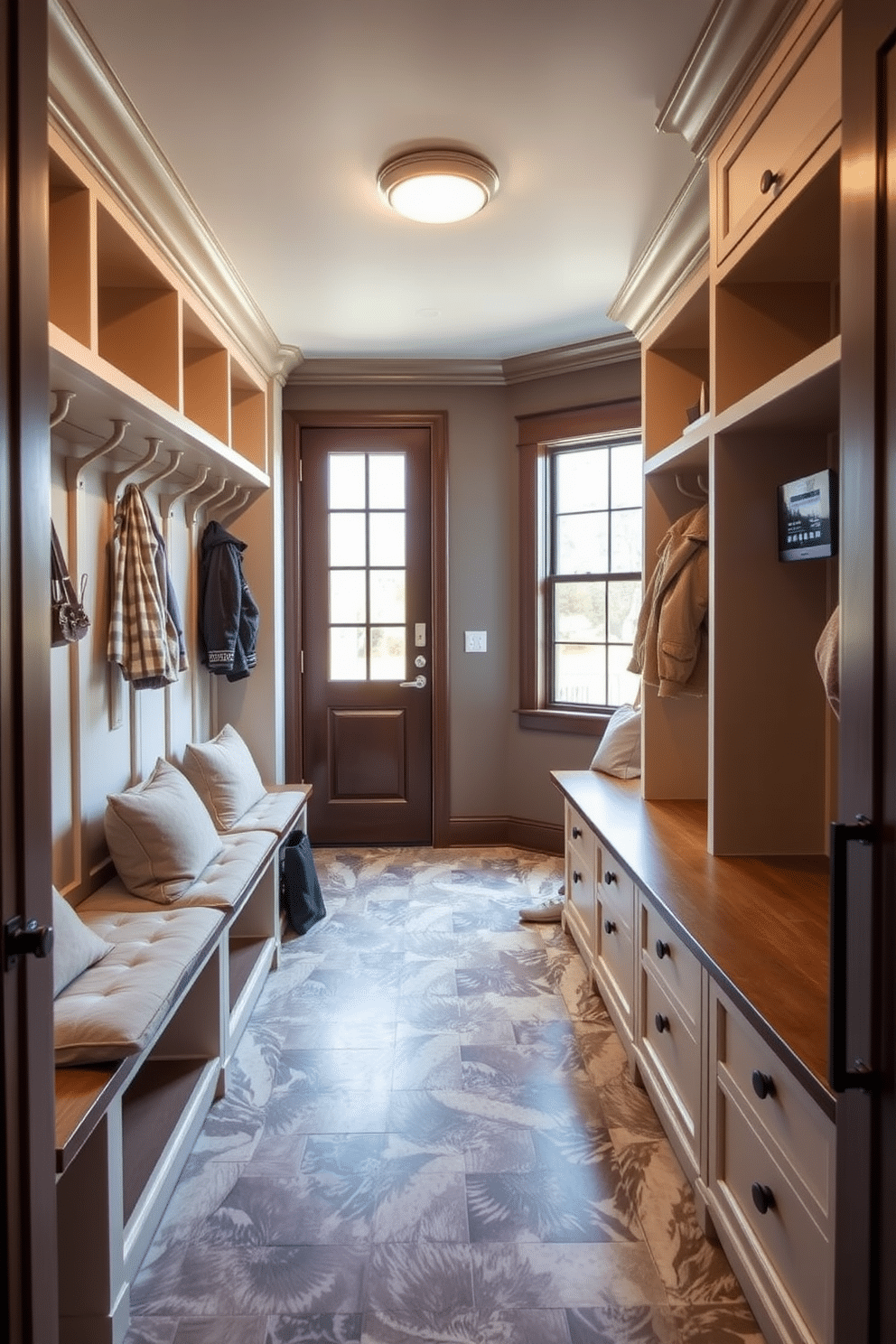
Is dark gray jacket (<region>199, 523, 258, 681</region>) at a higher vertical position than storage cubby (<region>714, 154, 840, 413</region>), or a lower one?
lower

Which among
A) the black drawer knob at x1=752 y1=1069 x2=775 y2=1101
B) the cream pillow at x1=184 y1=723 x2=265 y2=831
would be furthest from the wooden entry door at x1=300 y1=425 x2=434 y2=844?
the black drawer knob at x1=752 y1=1069 x2=775 y2=1101

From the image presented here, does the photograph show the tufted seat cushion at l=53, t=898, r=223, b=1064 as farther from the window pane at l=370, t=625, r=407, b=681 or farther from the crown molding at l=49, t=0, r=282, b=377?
the window pane at l=370, t=625, r=407, b=681

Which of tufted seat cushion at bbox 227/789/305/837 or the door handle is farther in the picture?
tufted seat cushion at bbox 227/789/305/837

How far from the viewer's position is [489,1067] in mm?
2555

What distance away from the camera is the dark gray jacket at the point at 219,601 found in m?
3.80

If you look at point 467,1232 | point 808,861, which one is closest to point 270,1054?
point 467,1232

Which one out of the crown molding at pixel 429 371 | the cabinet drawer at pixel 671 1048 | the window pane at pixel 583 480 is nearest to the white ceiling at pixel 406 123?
the crown molding at pixel 429 371

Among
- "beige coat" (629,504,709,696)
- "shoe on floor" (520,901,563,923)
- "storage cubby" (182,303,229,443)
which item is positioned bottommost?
"shoe on floor" (520,901,563,923)

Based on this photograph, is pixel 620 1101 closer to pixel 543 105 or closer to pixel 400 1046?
pixel 400 1046

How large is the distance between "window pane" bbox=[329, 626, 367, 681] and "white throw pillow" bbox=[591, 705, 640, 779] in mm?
1662

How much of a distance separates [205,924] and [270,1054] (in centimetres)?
63

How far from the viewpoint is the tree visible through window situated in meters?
4.45

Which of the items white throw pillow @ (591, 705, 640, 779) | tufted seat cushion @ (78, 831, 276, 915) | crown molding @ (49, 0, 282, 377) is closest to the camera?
crown molding @ (49, 0, 282, 377)

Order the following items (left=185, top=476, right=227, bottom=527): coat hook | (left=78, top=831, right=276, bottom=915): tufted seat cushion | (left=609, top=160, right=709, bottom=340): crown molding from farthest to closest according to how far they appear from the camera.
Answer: (left=185, top=476, right=227, bottom=527): coat hook
(left=609, top=160, right=709, bottom=340): crown molding
(left=78, top=831, right=276, bottom=915): tufted seat cushion
